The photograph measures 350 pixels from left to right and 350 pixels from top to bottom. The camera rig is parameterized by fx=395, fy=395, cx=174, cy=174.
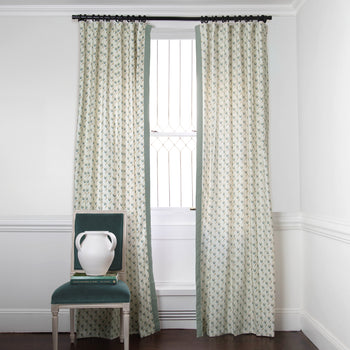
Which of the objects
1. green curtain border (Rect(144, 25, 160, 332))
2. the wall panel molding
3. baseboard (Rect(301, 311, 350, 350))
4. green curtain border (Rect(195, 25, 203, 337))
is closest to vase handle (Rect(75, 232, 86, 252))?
green curtain border (Rect(144, 25, 160, 332))

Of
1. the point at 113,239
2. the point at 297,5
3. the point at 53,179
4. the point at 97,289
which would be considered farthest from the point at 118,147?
the point at 297,5

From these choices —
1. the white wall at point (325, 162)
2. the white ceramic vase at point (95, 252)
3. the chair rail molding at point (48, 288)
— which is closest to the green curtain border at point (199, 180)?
the chair rail molding at point (48, 288)

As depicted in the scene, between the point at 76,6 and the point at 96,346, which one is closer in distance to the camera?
the point at 96,346

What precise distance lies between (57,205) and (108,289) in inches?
38.3

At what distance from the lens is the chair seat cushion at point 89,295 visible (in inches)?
103

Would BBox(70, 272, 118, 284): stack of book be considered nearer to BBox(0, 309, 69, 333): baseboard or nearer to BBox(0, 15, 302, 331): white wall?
BBox(0, 15, 302, 331): white wall

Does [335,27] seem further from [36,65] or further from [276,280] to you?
[36,65]

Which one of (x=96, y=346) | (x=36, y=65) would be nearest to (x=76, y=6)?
(x=36, y=65)

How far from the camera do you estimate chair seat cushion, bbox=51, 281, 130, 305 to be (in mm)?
2607

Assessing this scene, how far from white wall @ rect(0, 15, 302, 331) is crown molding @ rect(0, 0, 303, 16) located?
0.18 ft

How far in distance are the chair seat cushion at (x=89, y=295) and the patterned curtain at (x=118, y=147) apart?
51 centimetres

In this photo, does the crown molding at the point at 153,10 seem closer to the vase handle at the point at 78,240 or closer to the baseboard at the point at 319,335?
the vase handle at the point at 78,240

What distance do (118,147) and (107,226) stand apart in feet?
2.11

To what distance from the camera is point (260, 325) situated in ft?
10.3
